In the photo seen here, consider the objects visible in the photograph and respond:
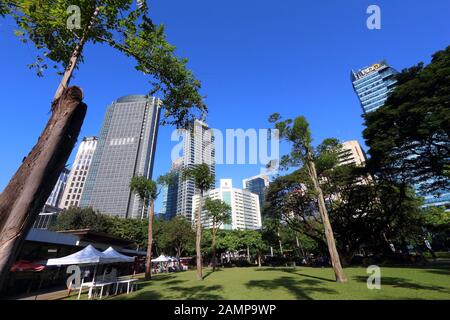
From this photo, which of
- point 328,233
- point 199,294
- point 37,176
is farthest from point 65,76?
point 328,233

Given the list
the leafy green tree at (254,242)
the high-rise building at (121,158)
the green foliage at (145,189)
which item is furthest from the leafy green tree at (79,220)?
the high-rise building at (121,158)

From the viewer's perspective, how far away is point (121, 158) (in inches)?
4808

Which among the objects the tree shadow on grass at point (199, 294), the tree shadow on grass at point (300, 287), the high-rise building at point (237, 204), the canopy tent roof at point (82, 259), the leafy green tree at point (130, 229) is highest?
the high-rise building at point (237, 204)

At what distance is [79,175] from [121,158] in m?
25.1

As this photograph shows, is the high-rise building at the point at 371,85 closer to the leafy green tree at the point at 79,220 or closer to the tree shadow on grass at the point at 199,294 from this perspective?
the leafy green tree at the point at 79,220

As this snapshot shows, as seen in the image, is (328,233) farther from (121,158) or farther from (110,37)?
(121,158)

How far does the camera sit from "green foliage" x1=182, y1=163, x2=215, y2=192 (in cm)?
2542

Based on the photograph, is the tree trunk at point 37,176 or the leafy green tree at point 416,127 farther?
the leafy green tree at point 416,127

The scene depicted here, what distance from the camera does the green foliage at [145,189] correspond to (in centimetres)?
2583

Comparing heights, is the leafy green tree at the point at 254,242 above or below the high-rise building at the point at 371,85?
below

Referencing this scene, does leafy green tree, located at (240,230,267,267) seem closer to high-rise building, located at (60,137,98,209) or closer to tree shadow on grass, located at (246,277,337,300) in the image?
tree shadow on grass, located at (246,277,337,300)

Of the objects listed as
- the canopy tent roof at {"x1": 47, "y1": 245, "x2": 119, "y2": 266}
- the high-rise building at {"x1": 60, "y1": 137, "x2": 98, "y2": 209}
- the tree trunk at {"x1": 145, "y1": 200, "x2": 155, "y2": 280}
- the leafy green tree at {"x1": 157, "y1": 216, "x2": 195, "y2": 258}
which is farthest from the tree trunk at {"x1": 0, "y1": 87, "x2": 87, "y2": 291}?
the high-rise building at {"x1": 60, "y1": 137, "x2": 98, "y2": 209}

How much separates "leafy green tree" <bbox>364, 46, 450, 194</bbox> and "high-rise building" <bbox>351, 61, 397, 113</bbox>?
126228mm

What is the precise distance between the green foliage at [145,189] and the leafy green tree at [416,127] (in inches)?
910
